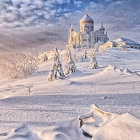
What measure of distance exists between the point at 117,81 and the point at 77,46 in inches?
2145

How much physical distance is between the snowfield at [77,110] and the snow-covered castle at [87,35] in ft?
168

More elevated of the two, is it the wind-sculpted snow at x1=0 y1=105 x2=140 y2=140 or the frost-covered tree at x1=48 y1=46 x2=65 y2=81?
the frost-covered tree at x1=48 y1=46 x2=65 y2=81

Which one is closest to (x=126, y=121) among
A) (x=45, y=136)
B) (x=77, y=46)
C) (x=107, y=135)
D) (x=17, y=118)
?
(x=107, y=135)

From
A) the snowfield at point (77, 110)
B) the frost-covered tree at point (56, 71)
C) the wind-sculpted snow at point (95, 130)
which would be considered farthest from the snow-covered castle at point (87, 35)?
the wind-sculpted snow at point (95, 130)

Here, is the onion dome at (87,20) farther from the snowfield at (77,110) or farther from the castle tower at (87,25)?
the snowfield at (77,110)

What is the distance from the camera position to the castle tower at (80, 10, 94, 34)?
7244 centimetres

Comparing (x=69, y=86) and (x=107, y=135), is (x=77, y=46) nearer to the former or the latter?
(x=69, y=86)

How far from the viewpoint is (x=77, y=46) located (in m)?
71.1

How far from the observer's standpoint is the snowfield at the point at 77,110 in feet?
18.4

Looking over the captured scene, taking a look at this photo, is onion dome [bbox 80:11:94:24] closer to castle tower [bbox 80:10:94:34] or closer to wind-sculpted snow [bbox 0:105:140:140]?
castle tower [bbox 80:10:94:34]

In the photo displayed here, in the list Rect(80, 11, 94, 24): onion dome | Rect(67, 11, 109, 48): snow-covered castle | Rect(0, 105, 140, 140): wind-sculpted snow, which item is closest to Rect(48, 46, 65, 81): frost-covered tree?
Rect(0, 105, 140, 140): wind-sculpted snow

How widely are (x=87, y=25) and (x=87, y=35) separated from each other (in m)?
5.39

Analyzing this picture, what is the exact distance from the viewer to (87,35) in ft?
231

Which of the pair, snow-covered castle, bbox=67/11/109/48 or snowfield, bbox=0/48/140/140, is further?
snow-covered castle, bbox=67/11/109/48
